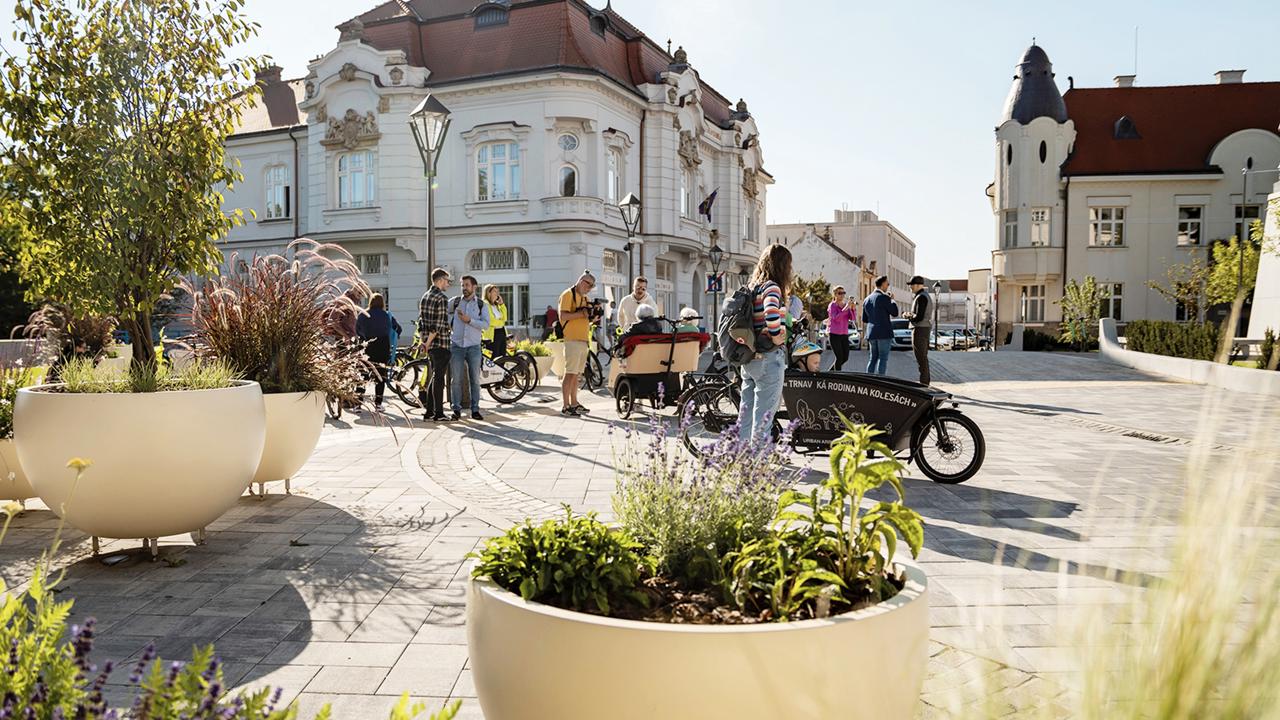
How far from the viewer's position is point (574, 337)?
1269cm

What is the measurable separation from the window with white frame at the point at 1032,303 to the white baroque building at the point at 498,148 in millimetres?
19673

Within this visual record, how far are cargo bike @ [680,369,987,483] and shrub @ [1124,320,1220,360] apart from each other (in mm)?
15430

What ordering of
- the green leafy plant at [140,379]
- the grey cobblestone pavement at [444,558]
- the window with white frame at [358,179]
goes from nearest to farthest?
the grey cobblestone pavement at [444,558] < the green leafy plant at [140,379] < the window with white frame at [358,179]

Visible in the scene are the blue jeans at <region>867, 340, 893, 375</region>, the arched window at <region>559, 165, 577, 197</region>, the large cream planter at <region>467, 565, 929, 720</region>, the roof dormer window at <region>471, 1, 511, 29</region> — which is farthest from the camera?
the roof dormer window at <region>471, 1, 511, 29</region>

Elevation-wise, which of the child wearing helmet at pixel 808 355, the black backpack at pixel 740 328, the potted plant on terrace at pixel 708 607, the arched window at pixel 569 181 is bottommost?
the potted plant on terrace at pixel 708 607

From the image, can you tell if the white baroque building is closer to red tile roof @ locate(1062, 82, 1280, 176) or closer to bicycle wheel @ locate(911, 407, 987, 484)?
red tile roof @ locate(1062, 82, 1280, 176)

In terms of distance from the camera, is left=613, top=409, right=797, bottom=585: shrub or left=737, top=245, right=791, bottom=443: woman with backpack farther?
left=737, top=245, right=791, bottom=443: woman with backpack

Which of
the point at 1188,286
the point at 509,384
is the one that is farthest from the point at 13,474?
the point at 1188,286

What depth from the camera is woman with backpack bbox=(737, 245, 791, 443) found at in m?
6.92

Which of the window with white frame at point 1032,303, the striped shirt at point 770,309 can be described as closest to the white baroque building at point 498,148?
the window with white frame at point 1032,303

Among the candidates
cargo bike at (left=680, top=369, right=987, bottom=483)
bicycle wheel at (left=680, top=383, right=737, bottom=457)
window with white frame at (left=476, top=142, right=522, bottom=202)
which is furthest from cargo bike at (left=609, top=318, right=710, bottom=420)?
window with white frame at (left=476, top=142, right=522, bottom=202)

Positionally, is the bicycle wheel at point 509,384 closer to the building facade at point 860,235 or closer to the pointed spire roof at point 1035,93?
the pointed spire roof at point 1035,93

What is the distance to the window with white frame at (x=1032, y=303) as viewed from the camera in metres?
44.0

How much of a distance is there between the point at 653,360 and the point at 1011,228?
38607mm
